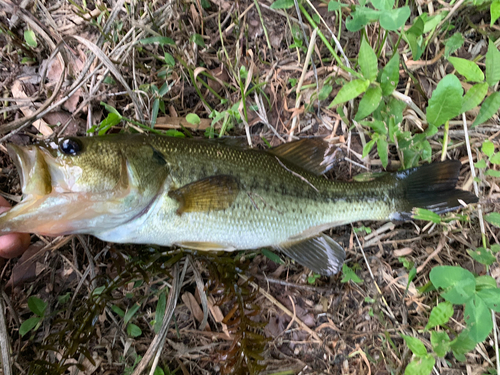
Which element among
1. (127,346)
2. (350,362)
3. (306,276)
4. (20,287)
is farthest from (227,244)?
(20,287)

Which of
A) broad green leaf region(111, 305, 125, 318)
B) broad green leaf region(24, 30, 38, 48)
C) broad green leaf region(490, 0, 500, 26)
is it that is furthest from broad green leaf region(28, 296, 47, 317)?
broad green leaf region(490, 0, 500, 26)

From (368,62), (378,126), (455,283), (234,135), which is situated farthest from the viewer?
(234,135)

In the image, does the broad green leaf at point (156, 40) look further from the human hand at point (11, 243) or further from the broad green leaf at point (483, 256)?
the broad green leaf at point (483, 256)

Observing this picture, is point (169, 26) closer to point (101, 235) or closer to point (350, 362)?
point (101, 235)

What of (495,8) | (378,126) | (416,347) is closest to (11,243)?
(378,126)

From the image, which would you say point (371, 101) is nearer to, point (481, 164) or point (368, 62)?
point (368, 62)

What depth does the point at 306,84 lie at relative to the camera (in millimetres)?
2281

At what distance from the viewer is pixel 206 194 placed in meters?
1.80

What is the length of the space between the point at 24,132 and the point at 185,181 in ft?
4.75

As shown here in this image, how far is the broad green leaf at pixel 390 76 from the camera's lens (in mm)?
1905

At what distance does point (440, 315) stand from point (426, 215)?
0.63m

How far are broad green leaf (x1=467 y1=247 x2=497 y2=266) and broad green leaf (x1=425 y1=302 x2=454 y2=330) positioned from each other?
37cm

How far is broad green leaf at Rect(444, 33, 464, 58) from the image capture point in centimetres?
208

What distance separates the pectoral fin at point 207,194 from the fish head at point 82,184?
16 cm
